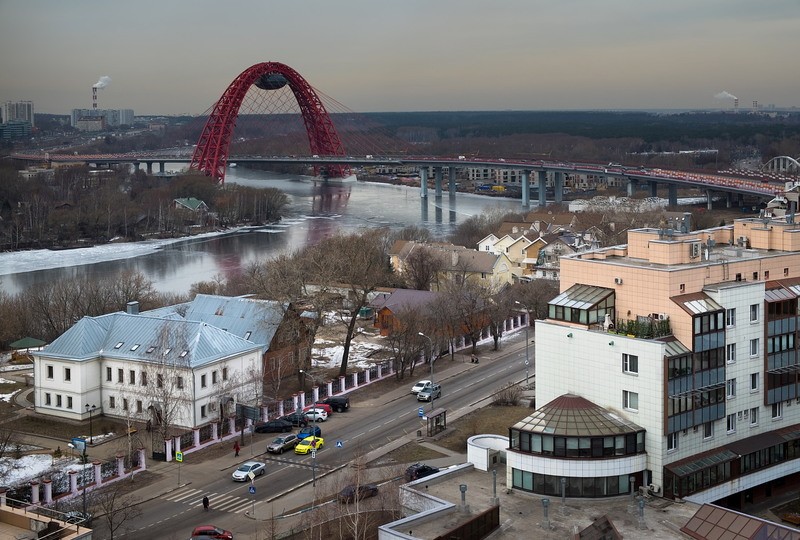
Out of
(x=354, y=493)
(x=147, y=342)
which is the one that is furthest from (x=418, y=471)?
(x=147, y=342)

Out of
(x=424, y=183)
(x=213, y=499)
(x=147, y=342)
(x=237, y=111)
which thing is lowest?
(x=213, y=499)

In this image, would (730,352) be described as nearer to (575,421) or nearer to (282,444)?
(575,421)

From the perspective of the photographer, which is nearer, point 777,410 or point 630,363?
point 630,363

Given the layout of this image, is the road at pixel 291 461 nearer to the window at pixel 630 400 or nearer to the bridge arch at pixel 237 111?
the window at pixel 630 400

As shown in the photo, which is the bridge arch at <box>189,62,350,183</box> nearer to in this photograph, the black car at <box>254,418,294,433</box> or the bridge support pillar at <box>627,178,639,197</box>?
the bridge support pillar at <box>627,178,639,197</box>

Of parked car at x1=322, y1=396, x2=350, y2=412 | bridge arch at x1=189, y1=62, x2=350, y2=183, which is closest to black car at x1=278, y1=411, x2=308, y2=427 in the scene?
parked car at x1=322, y1=396, x2=350, y2=412

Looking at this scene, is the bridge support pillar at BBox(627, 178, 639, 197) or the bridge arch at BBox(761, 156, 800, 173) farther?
the bridge arch at BBox(761, 156, 800, 173)
